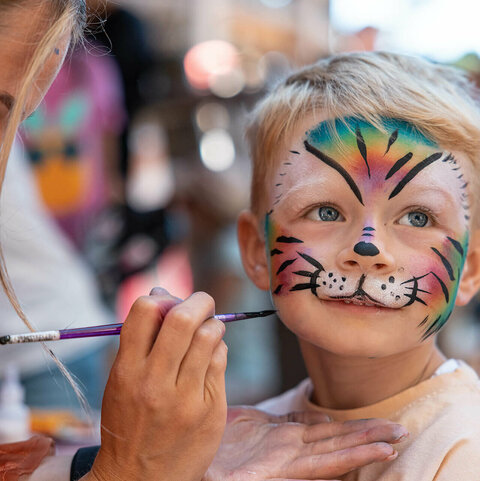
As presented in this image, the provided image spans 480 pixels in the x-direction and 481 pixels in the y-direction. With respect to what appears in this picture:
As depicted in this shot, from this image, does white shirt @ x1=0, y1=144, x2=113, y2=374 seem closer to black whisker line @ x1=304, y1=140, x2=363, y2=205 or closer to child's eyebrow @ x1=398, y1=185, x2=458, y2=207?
black whisker line @ x1=304, y1=140, x2=363, y2=205

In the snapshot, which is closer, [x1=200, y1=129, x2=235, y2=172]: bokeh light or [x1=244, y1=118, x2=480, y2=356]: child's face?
[x1=244, y1=118, x2=480, y2=356]: child's face

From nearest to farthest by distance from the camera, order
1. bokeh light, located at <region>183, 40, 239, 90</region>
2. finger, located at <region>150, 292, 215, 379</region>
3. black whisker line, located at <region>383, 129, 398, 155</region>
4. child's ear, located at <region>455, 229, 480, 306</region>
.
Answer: finger, located at <region>150, 292, 215, 379</region> < black whisker line, located at <region>383, 129, 398, 155</region> < child's ear, located at <region>455, 229, 480, 306</region> < bokeh light, located at <region>183, 40, 239, 90</region>

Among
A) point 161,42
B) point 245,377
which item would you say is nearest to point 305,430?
point 245,377

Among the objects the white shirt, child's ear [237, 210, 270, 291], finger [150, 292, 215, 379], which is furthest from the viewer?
the white shirt

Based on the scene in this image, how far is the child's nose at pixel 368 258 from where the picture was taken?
3.12 ft

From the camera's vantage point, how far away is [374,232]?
0.97 meters

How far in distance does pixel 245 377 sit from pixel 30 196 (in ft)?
6.21

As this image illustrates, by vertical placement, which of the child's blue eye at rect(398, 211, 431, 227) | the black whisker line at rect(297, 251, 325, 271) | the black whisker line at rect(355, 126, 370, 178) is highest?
the black whisker line at rect(355, 126, 370, 178)

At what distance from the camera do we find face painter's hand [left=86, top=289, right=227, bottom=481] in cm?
81

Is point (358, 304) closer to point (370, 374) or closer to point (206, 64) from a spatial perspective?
point (370, 374)

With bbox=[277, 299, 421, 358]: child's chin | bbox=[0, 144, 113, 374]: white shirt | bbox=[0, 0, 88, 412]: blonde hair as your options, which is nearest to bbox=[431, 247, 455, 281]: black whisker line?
bbox=[277, 299, 421, 358]: child's chin

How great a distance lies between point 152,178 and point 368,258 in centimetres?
253

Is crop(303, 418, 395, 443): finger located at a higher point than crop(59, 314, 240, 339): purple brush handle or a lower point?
lower

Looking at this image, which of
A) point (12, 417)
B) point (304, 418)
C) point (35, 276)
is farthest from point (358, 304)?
point (35, 276)
